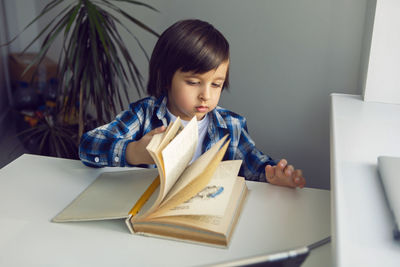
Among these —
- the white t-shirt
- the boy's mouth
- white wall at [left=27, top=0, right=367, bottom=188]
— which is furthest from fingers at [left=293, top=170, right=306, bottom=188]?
white wall at [left=27, top=0, right=367, bottom=188]

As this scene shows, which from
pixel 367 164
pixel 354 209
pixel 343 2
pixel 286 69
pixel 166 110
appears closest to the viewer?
pixel 354 209

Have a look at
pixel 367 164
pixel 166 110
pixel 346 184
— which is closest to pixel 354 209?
pixel 346 184

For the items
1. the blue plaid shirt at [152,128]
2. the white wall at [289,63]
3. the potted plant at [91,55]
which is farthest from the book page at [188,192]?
the white wall at [289,63]

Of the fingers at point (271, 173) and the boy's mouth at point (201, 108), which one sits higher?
the boy's mouth at point (201, 108)

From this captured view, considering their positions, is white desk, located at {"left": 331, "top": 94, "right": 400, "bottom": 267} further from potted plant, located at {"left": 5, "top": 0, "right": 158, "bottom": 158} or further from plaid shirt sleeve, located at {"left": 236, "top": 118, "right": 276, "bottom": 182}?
potted plant, located at {"left": 5, "top": 0, "right": 158, "bottom": 158}

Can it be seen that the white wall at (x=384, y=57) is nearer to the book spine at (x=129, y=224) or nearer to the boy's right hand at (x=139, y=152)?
the boy's right hand at (x=139, y=152)

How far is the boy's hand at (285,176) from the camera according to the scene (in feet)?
2.96

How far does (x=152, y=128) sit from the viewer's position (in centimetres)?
126

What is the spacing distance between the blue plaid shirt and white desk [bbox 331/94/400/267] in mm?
298

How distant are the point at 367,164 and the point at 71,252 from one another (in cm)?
54

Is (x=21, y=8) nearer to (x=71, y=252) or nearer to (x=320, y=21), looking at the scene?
(x=320, y=21)

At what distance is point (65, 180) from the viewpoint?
3.11 feet

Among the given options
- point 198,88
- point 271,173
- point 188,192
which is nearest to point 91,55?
point 198,88

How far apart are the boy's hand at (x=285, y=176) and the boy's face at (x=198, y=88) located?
28 centimetres
